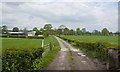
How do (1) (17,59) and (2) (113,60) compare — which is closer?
(1) (17,59)

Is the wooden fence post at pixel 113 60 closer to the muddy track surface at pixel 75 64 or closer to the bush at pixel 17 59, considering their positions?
the muddy track surface at pixel 75 64

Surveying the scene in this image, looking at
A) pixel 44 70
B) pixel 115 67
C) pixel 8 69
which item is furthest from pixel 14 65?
pixel 115 67

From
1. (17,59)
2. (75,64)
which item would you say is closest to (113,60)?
(75,64)

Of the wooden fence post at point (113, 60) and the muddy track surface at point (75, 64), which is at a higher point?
the wooden fence post at point (113, 60)

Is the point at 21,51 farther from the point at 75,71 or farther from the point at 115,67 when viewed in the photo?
the point at 115,67

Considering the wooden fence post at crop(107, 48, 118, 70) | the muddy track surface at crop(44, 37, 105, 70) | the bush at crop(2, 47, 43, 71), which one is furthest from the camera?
the muddy track surface at crop(44, 37, 105, 70)

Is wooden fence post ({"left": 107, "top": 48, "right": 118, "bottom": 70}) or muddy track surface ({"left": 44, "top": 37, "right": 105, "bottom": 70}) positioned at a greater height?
wooden fence post ({"left": 107, "top": 48, "right": 118, "bottom": 70})

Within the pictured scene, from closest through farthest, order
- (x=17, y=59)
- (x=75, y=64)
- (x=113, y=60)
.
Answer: (x=17, y=59) → (x=113, y=60) → (x=75, y=64)

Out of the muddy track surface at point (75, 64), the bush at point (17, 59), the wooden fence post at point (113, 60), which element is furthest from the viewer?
the muddy track surface at point (75, 64)

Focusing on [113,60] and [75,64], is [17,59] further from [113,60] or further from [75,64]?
[113,60]

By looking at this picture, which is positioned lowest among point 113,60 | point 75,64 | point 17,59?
point 75,64

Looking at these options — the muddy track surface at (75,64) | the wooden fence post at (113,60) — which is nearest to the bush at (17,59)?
the muddy track surface at (75,64)

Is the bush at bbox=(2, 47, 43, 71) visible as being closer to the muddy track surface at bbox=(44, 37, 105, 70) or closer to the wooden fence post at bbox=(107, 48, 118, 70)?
the muddy track surface at bbox=(44, 37, 105, 70)

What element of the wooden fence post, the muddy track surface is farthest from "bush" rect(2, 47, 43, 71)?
the wooden fence post
